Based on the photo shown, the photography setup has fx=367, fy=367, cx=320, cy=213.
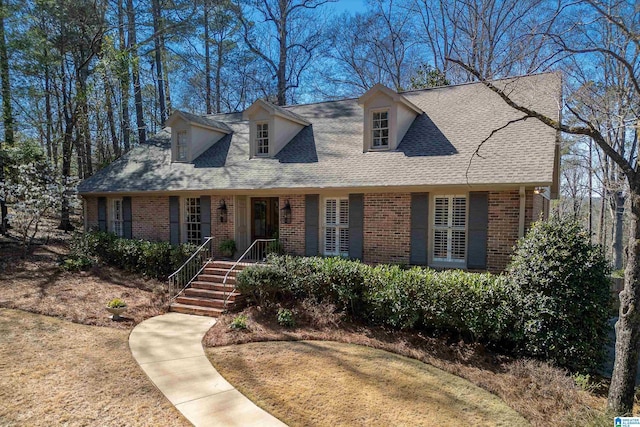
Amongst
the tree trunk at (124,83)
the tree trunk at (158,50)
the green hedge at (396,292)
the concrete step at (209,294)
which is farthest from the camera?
the tree trunk at (158,50)

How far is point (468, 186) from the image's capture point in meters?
8.48

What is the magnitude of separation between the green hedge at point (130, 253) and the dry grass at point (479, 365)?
12.5ft

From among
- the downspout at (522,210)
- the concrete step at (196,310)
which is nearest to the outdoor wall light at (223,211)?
the concrete step at (196,310)

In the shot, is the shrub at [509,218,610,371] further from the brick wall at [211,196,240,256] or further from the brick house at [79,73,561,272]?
the brick wall at [211,196,240,256]

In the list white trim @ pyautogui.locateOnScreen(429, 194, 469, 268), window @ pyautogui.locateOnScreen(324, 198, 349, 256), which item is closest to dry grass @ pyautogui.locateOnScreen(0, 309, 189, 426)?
window @ pyautogui.locateOnScreen(324, 198, 349, 256)

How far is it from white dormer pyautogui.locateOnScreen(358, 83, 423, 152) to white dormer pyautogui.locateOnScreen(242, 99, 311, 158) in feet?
9.79

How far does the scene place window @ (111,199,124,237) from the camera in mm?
14086

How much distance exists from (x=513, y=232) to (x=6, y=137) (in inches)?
778

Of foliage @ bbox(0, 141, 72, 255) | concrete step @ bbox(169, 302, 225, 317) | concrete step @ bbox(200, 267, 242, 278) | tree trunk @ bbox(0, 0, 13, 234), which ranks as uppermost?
tree trunk @ bbox(0, 0, 13, 234)

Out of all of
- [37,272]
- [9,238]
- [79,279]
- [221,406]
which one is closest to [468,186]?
[221,406]

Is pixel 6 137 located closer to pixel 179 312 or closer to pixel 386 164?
pixel 179 312

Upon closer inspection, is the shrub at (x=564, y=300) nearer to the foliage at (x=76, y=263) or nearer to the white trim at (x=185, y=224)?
the white trim at (x=185, y=224)

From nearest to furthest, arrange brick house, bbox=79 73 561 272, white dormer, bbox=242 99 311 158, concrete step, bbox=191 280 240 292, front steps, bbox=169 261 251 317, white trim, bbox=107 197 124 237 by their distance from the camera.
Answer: brick house, bbox=79 73 561 272
front steps, bbox=169 261 251 317
concrete step, bbox=191 280 240 292
white dormer, bbox=242 99 311 158
white trim, bbox=107 197 124 237

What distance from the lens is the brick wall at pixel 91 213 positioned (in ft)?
47.4
